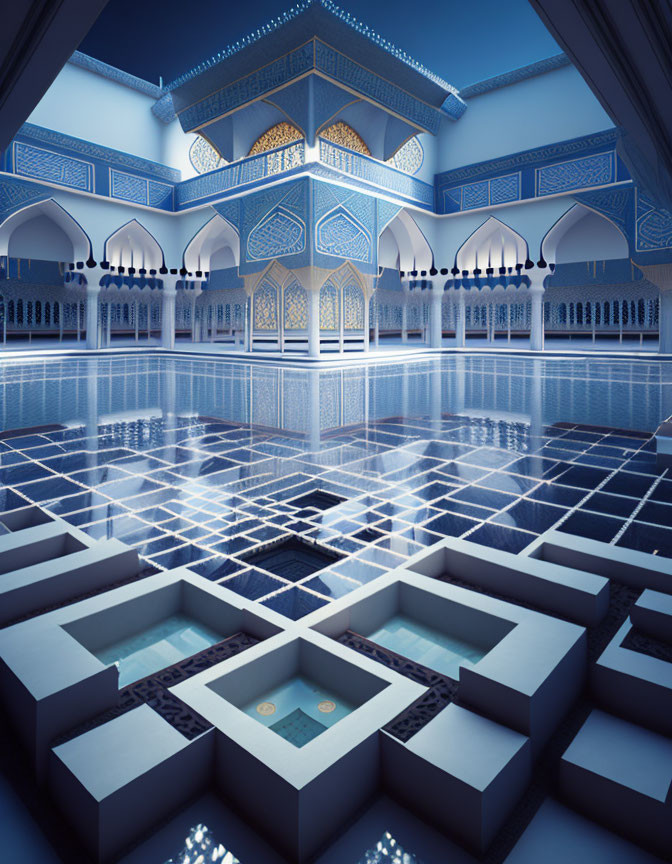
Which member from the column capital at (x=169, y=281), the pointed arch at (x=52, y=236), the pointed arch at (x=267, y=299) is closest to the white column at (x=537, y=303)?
the pointed arch at (x=267, y=299)

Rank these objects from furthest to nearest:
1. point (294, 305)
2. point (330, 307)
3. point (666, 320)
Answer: point (330, 307), point (294, 305), point (666, 320)

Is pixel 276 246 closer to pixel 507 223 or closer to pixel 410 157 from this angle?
pixel 410 157

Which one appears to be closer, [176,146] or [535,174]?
[535,174]

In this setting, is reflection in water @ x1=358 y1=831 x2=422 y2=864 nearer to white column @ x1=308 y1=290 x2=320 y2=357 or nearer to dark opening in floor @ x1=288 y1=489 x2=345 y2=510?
dark opening in floor @ x1=288 y1=489 x2=345 y2=510

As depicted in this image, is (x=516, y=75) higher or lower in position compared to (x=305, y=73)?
higher

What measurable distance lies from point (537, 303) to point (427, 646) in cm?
1383

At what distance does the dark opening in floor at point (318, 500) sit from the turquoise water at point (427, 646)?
1014 millimetres

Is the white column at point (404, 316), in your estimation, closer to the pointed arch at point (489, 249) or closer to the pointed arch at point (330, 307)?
the pointed arch at point (489, 249)

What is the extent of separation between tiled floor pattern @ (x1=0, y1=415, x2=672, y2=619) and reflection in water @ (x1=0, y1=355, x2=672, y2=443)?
0.64m

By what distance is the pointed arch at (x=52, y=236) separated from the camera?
13047 mm

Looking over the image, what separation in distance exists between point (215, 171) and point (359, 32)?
189 inches

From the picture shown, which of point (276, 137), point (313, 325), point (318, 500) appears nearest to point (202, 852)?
point (318, 500)

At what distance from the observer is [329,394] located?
6492 millimetres

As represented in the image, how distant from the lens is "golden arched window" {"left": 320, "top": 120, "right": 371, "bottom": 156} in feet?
43.1
